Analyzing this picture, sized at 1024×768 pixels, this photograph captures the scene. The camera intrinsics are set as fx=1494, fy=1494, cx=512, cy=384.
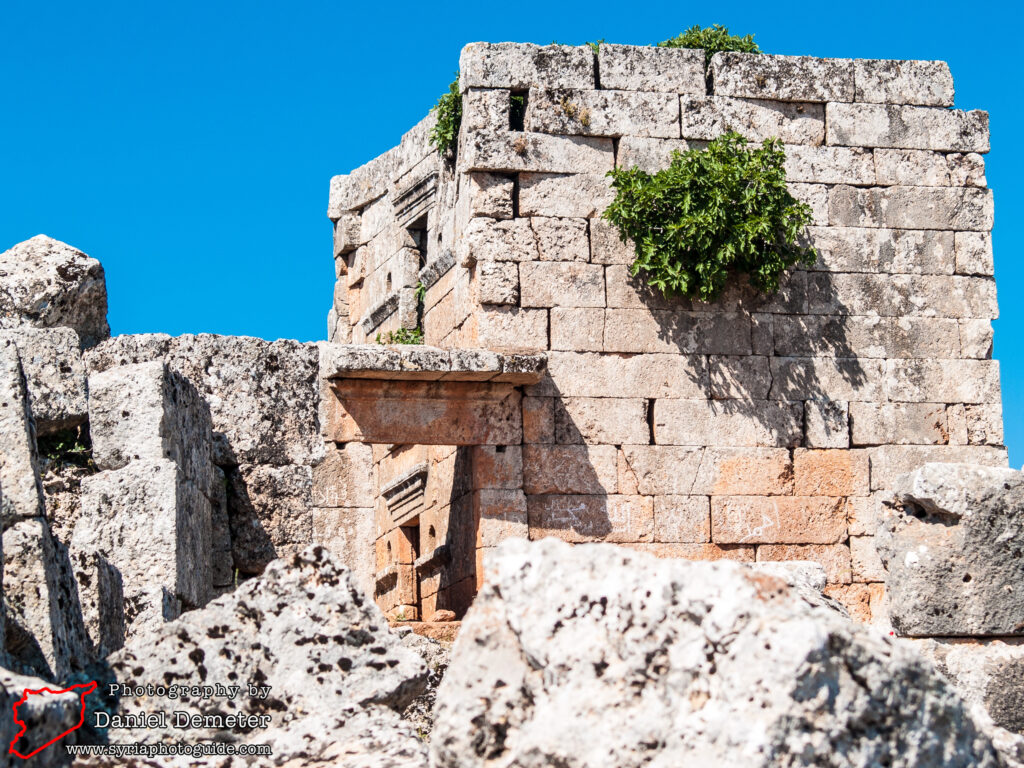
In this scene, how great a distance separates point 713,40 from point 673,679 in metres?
11.2

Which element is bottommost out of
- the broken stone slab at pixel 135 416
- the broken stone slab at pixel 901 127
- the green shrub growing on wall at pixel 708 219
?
the broken stone slab at pixel 135 416

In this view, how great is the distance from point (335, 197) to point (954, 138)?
815 centimetres

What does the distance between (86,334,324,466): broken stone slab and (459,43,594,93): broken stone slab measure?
11.1 ft

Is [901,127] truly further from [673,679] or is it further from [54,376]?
[673,679]

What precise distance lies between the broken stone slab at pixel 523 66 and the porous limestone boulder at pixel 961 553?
19.4 ft

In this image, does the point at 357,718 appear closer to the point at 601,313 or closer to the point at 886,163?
the point at 601,313

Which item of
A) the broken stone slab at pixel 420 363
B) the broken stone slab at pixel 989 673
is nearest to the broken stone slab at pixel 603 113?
the broken stone slab at pixel 420 363

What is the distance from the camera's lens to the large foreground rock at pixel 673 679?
317 centimetres

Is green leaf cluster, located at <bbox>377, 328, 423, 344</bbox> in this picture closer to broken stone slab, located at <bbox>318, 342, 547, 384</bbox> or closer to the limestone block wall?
the limestone block wall

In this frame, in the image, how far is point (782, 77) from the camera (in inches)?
520

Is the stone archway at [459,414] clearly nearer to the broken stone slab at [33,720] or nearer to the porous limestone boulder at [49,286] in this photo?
the porous limestone boulder at [49,286]

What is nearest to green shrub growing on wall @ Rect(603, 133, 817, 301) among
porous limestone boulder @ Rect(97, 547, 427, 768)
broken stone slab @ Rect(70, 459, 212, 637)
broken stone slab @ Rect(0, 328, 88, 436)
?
broken stone slab @ Rect(70, 459, 212, 637)

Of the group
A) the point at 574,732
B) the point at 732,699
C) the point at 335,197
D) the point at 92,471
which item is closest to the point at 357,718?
the point at 574,732

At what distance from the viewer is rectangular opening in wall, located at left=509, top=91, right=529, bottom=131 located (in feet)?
41.6
